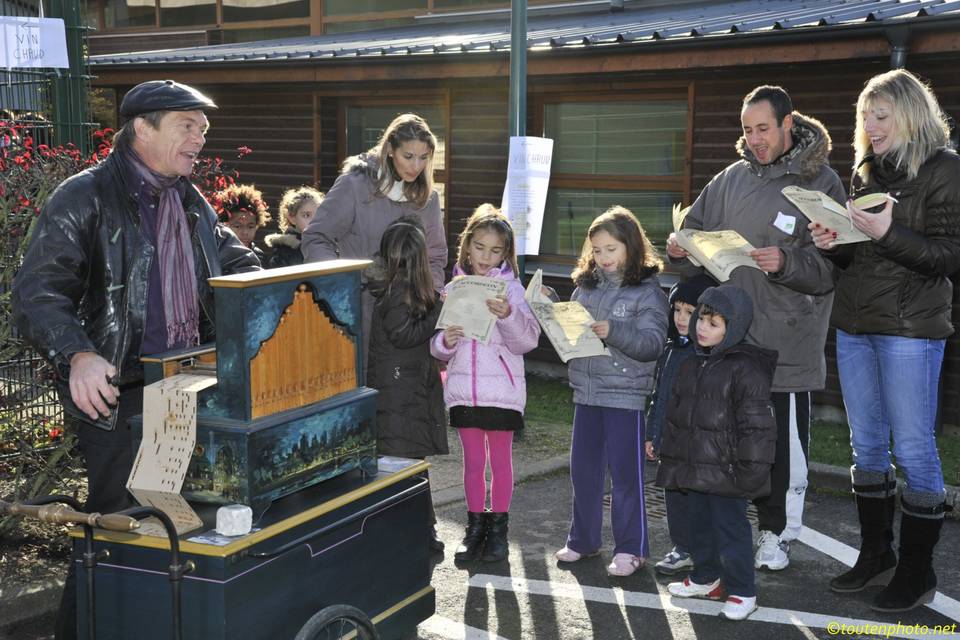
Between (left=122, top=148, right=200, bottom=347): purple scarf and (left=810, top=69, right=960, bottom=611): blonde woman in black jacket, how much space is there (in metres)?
2.57

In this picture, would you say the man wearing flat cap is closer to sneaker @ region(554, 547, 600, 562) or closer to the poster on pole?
sneaker @ region(554, 547, 600, 562)

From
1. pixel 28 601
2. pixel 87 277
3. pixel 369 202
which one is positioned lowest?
pixel 28 601

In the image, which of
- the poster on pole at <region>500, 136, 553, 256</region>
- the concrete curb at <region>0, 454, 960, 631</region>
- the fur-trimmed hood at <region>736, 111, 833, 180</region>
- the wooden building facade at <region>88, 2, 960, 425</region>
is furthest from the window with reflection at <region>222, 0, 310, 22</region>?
the fur-trimmed hood at <region>736, 111, 833, 180</region>

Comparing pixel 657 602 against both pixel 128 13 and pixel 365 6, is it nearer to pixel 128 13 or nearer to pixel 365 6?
pixel 365 6

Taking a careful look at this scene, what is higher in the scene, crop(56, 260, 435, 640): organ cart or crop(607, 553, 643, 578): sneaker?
crop(56, 260, 435, 640): organ cart

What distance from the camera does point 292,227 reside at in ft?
22.7

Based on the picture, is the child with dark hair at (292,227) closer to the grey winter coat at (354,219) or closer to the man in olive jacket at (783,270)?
the grey winter coat at (354,219)

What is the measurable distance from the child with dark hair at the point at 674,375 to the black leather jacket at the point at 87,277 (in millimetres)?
2447

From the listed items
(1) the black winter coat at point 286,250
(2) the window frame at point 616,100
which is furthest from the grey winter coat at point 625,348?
(2) the window frame at point 616,100

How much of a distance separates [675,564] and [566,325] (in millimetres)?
1315

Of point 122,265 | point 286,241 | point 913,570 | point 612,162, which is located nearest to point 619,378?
point 913,570

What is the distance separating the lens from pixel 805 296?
493 cm

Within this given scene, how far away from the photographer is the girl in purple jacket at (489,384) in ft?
16.8

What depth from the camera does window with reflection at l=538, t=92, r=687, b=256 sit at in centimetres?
980
